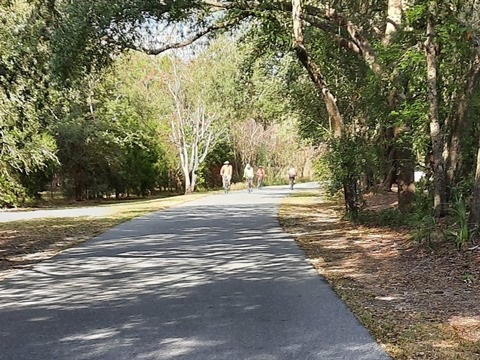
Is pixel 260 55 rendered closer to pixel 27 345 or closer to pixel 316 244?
pixel 316 244

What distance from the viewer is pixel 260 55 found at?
19.2 m

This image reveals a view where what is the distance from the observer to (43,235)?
14.3 m

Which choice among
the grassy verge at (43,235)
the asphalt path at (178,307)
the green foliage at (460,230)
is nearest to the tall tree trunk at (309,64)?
the asphalt path at (178,307)

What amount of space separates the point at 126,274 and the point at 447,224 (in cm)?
563

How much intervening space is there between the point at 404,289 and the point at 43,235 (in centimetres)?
951

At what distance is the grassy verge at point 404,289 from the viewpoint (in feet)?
17.5

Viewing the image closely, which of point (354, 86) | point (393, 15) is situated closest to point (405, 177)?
point (393, 15)

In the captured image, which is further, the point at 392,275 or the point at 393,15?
the point at 393,15

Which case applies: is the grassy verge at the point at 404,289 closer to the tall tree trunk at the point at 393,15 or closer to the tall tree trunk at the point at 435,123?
the tall tree trunk at the point at 435,123

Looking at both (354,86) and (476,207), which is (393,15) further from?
(476,207)

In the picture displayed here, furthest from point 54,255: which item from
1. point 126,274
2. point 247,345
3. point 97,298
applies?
point 247,345

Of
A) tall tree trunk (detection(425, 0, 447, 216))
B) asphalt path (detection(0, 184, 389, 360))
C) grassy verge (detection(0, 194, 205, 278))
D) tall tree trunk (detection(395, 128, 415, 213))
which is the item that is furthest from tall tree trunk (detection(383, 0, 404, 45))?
grassy verge (detection(0, 194, 205, 278))

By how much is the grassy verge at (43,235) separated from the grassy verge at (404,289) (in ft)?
16.3

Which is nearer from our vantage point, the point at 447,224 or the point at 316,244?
the point at 447,224
